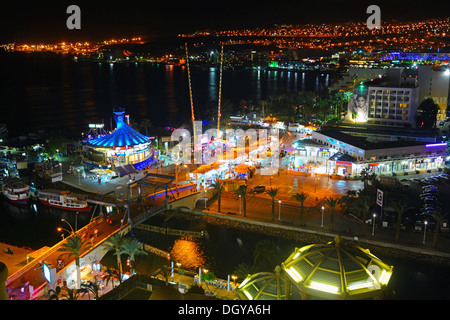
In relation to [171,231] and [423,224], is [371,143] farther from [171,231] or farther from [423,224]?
[171,231]

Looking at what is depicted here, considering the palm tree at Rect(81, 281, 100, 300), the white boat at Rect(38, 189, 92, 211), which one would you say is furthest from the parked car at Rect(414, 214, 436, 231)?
the white boat at Rect(38, 189, 92, 211)

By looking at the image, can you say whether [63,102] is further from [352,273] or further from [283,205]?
[352,273]

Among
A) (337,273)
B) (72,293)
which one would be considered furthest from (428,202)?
(337,273)

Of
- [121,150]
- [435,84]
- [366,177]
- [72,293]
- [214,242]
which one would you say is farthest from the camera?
[435,84]

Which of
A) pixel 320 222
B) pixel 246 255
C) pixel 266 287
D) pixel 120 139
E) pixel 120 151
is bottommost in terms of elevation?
pixel 246 255

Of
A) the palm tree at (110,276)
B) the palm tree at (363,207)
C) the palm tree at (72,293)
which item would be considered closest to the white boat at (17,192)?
the palm tree at (110,276)

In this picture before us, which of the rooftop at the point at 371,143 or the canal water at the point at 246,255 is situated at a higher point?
the rooftop at the point at 371,143

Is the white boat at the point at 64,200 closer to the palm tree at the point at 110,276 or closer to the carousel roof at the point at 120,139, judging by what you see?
the carousel roof at the point at 120,139
